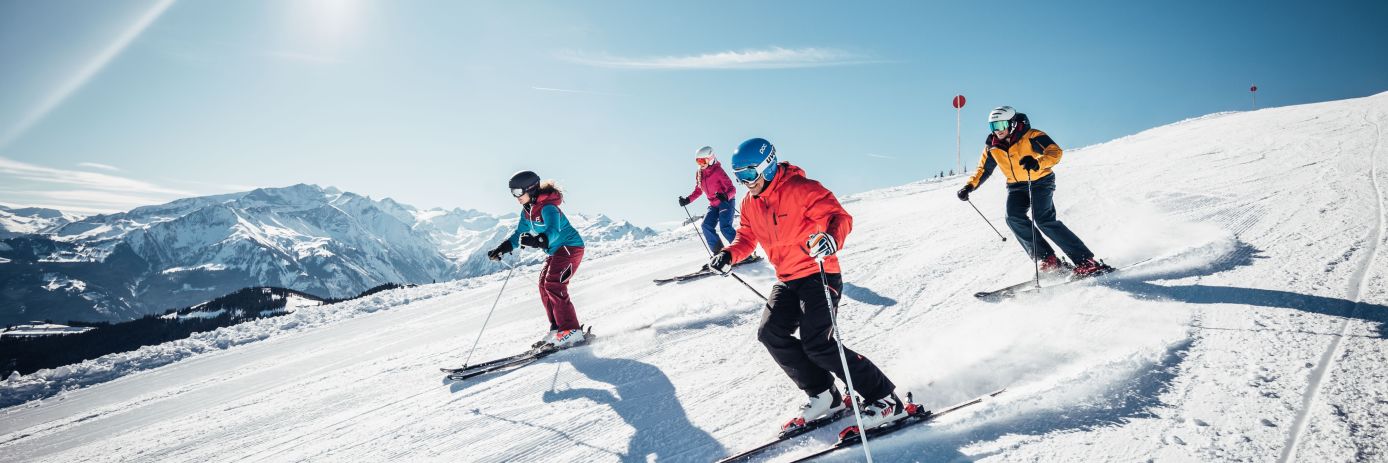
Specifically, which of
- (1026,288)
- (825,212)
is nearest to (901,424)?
(825,212)

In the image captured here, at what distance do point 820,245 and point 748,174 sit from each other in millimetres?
707

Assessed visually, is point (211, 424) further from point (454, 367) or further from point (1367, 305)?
point (1367, 305)

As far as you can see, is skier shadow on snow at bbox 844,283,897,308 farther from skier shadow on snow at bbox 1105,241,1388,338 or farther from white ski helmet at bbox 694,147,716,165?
white ski helmet at bbox 694,147,716,165

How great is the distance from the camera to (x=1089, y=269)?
559 centimetres

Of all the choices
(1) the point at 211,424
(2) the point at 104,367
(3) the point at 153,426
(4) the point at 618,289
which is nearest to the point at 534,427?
(1) the point at 211,424

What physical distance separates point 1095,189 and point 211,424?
14809 millimetres

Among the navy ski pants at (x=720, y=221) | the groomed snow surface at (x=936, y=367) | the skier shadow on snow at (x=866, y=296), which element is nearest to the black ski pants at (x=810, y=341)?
the groomed snow surface at (x=936, y=367)

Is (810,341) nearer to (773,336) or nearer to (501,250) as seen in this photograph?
(773,336)

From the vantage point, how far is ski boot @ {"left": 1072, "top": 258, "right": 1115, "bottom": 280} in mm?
5547

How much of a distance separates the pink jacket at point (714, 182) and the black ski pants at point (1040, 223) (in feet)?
14.2

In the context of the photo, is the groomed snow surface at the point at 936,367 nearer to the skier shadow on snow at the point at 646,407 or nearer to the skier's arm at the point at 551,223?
the skier shadow on snow at the point at 646,407

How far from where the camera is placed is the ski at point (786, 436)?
3.21 metres

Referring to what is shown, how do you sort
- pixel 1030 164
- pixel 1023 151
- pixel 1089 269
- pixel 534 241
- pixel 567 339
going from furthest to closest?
pixel 534 241 → pixel 567 339 → pixel 1023 151 → pixel 1030 164 → pixel 1089 269

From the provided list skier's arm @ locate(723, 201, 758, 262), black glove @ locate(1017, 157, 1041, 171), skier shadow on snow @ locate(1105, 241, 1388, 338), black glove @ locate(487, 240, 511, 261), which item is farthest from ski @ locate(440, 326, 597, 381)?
skier shadow on snow @ locate(1105, 241, 1388, 338)
